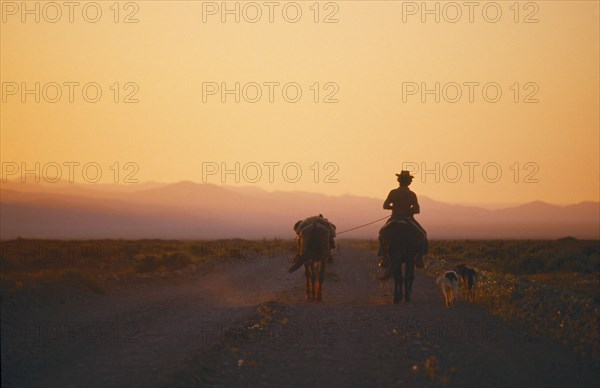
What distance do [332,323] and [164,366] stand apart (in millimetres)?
5583

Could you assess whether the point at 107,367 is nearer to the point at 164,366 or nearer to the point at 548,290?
the point at 164,366

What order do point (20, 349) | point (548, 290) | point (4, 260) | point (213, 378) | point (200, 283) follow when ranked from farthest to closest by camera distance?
point (4, 260) < point (200, 283) < point (548, 290) < point (20, 349) < point (213, 378)

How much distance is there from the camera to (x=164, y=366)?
38.7 feet

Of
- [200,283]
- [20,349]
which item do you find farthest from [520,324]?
[200,283]

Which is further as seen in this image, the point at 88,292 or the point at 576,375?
the point at 88,292

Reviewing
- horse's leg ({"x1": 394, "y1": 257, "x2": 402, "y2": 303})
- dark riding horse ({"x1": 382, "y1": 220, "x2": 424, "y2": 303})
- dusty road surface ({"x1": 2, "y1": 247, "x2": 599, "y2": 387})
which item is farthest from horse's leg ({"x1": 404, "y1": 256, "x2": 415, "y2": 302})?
dusty road surface ({"x1": 2, "y1": 247, "x2": 599, "y2": 387})

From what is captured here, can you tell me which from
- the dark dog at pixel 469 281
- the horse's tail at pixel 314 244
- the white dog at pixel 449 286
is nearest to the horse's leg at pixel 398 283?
the white dog at pixel 449 286

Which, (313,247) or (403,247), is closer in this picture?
(403,247)

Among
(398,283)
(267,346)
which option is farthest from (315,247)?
(267,346)

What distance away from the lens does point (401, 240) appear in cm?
2147

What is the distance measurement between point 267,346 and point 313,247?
9.74m

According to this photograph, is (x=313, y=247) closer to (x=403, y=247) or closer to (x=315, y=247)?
(x=315, y=247)

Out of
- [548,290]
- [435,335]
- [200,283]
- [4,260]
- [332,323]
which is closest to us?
[435,335]

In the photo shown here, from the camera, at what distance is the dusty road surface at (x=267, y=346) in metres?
11.2
